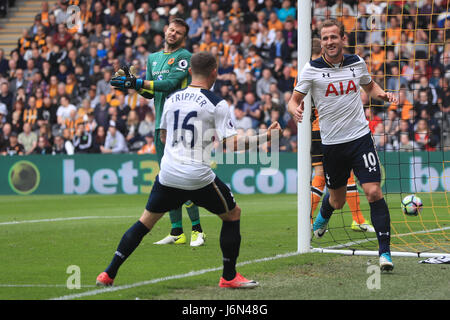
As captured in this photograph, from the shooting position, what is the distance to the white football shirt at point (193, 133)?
6.07m

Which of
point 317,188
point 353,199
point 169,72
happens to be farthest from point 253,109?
point 169,72

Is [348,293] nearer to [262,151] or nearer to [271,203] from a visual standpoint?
[271,203]

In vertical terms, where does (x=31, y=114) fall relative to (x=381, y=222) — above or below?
above

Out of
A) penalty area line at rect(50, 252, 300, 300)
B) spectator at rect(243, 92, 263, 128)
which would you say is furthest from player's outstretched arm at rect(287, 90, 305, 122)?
spectator at rect(243, 92, 263, 128)

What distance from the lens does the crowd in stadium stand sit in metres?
18.5

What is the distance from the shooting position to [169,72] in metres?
9.09

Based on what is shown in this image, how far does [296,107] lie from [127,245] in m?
2.16

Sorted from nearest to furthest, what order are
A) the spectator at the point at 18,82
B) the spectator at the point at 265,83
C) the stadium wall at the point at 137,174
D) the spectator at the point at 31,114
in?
the stadium wall at the point at 137,174
the spectator at the point at 265,83
the spectator at the point at 31,114
the spectator at the point at 18,82

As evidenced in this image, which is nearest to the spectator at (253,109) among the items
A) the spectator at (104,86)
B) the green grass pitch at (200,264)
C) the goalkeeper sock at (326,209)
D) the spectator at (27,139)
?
the spectator at (104,86)

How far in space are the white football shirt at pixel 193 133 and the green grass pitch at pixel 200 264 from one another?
892 mm

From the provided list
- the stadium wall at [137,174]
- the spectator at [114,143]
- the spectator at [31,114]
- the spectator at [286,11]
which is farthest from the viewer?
the spectator at [31,114]

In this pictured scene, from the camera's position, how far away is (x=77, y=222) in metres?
12.5

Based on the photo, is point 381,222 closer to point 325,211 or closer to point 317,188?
point 325,211

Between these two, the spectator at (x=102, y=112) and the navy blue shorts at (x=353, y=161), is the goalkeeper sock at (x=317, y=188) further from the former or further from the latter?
the spectator at (x=102, y=112)
